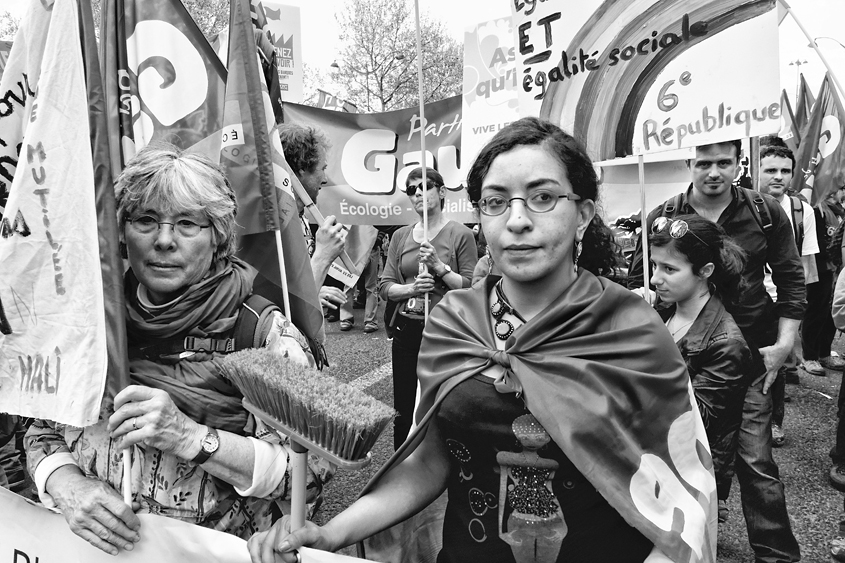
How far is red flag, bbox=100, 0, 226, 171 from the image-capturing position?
252 cm

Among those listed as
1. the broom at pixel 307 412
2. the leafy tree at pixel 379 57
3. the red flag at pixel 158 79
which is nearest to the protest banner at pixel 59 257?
the broom at pixel 307 412

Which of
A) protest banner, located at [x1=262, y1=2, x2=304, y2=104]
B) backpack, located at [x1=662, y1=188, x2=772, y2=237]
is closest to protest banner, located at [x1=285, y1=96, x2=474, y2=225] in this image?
protest banner, located at [x1=262, y1=2, x2=304, y2=104]

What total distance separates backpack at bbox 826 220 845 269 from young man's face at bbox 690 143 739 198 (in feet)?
13.2

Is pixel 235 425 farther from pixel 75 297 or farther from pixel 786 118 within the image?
pixel 786 118

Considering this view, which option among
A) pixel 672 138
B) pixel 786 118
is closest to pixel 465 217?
pixel 672 138

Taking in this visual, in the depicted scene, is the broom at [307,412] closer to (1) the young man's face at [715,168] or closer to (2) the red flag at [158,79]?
(2) the red flag at [158,79]

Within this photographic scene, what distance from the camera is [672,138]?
3.18 metres

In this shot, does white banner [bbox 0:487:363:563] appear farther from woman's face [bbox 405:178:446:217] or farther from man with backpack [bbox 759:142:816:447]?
man with backpack [bbox 759:142:816:447]

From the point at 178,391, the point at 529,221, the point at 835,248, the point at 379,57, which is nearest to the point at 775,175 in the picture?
the point at 835,248

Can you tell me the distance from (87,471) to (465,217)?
4241 mm

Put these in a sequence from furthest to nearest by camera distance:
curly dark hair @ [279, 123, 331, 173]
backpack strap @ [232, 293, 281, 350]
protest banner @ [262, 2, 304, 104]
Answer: protest banner @ [262, 2, 304, 104], curly dark hair @ [279, 123, 331, 173], backpack strap @ [232, 293, 281, 350]

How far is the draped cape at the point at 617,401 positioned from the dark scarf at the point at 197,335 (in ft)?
1.58

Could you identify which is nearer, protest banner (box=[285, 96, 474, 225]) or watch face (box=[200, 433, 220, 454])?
watch face (box=[200, 433, 220, 454])

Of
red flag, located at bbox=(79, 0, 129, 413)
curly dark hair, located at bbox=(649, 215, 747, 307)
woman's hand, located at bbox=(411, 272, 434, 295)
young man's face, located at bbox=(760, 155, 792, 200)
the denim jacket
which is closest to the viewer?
red flag, located at bbox=(79, 0, 129, 413)
